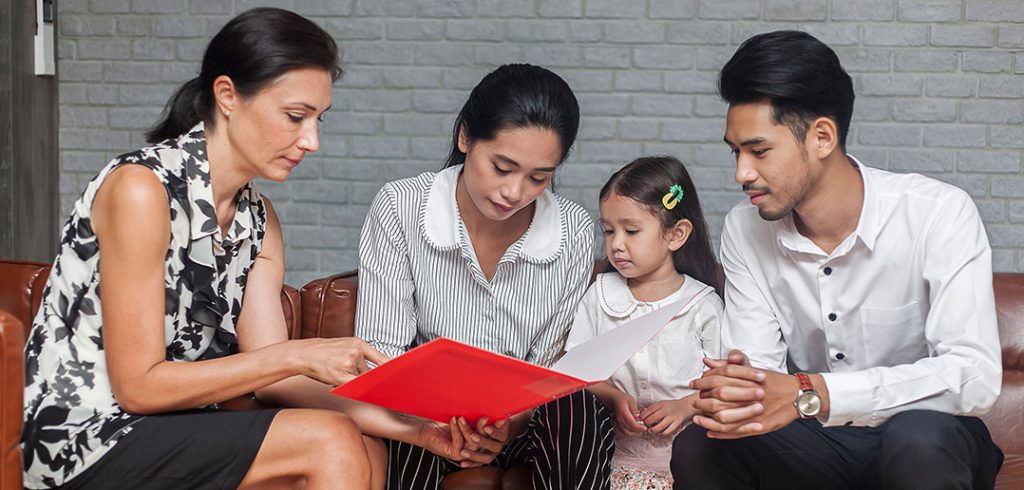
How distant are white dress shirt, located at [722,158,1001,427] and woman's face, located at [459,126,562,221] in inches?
17.5

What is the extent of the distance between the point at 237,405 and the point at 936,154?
263 cm

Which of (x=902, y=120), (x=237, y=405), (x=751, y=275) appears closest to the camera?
(x=237, y=405)

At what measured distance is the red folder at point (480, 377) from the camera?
1.69 metres

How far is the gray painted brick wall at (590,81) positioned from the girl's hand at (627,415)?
1.54 metres

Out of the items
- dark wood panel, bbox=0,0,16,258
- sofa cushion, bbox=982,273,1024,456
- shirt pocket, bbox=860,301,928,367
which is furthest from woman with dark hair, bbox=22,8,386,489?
dark wood panel, bbox=0,0,16,258

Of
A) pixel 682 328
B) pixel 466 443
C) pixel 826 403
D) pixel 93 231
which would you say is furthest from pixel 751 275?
pixel 93 231

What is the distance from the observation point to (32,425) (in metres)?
1.82

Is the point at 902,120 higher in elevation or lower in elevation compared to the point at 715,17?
lower

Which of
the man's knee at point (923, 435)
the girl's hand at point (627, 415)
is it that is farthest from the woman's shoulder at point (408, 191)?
the man's knee at point (923, 435)

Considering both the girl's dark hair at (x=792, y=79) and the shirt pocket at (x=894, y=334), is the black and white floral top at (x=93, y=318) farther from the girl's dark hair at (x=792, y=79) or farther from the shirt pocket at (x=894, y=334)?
the shirt pocket at (x=894, y=334)

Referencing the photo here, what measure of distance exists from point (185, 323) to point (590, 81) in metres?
2.16

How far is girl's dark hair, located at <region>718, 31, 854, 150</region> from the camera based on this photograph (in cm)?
216

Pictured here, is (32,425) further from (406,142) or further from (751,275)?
(406,142)

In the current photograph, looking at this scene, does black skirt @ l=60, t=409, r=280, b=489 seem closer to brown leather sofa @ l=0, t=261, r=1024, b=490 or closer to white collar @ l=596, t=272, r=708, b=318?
brown leather sofa @ l=0, t=261, r=1024, b=490
